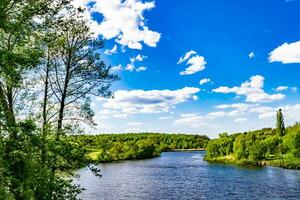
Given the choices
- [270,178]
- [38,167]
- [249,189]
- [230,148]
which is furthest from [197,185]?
[230,148]

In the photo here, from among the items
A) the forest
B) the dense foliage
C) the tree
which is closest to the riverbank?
the forest

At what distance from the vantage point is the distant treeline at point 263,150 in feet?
393

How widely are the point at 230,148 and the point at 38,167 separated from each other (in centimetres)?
16380

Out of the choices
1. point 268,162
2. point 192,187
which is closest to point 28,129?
point 192,187

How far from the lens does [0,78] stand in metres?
16.0

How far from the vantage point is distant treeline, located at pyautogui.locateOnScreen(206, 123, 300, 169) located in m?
120

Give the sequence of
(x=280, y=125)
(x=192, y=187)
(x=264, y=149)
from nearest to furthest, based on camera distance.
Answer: (x=192, y=187)
(x=264, y=149)
(x=280, y=125)

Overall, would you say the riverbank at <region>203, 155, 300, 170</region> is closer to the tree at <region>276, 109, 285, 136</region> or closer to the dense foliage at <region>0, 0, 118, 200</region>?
the tree at <region>276, 109, 285, 136</region>

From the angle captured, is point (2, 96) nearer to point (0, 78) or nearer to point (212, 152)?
point (0, 78)

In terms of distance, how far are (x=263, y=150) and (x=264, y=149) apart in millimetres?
480

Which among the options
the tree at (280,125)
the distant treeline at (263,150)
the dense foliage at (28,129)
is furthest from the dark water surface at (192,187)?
the tree at (280,125)

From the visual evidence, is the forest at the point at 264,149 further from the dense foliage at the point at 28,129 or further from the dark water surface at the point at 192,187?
the dense foliage at the point at 28,129

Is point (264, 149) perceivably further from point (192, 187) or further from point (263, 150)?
point (192, 187)

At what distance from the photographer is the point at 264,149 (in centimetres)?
14400
